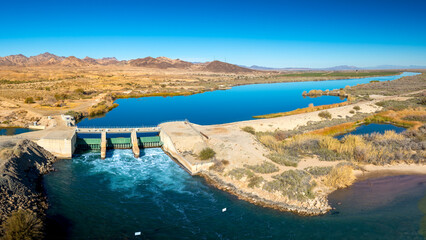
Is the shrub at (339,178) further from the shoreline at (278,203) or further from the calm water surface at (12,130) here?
the calm water surface at (12,130)

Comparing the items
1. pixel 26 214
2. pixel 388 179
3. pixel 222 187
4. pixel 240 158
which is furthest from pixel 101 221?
pixel 388 179

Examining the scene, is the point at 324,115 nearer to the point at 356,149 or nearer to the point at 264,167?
the point at 356,149

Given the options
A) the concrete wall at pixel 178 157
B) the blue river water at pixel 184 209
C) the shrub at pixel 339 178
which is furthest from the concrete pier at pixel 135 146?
the shrub at pixel 339 178

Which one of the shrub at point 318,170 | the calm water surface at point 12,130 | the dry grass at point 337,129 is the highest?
the calm water surface at point 12,130

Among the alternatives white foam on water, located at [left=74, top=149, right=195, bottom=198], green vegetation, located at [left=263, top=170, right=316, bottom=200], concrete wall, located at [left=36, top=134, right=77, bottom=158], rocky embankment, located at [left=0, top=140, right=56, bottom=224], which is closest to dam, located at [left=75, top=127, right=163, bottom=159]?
white foam on water, located at [left=74, top=149, right=195, bottom=198]

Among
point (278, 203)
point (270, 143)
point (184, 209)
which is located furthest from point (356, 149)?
point (184, 209)

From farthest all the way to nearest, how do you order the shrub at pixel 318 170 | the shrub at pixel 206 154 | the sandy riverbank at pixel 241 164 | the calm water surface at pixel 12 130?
the calm water surface at pixel 12 130 → the shrub at pixel 206 154 → the shrub at pixel 318 170 → the sandy riverbank at pixel 241 164

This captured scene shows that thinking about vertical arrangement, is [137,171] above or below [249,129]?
below
